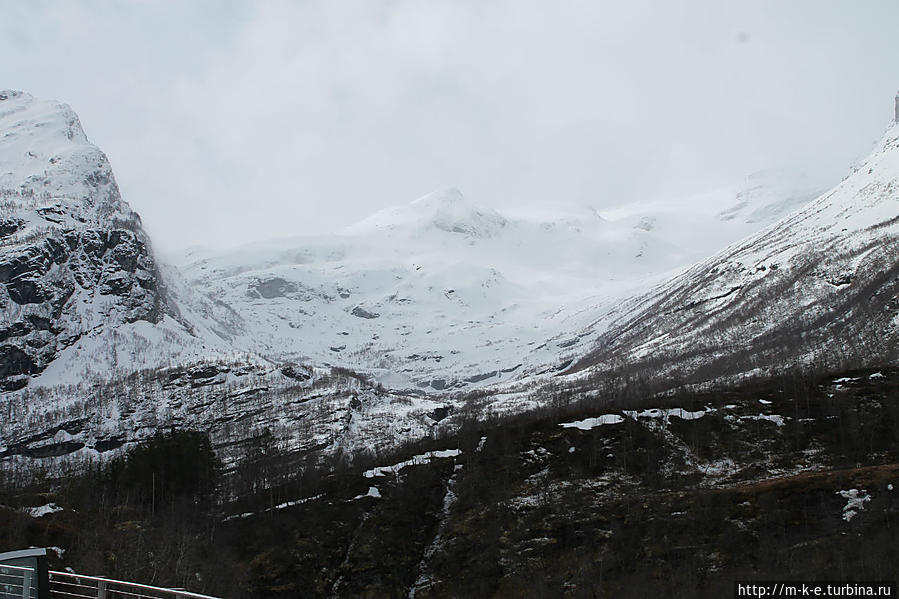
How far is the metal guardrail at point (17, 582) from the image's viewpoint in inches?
904

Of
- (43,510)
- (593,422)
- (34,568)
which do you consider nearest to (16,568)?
(34,568)

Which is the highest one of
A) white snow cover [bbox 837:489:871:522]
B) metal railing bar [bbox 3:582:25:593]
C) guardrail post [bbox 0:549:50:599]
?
guardrail post [bbox 0:549:50:599]

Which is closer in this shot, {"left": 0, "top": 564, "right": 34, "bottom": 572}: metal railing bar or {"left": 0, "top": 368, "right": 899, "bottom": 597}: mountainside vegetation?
{"left": 0, "top": 564, "right": 34, "bottom": 572}: metal railing bar

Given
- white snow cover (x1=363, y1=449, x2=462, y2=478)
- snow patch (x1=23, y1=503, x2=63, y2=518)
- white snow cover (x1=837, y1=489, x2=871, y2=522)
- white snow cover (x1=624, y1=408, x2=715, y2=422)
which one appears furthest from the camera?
white snow cover (x1=624, y1=408, x2=715, y2=422)

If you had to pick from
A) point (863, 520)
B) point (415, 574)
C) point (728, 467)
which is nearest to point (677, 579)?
point (863, 520)

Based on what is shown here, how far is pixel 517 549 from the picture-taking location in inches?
5079

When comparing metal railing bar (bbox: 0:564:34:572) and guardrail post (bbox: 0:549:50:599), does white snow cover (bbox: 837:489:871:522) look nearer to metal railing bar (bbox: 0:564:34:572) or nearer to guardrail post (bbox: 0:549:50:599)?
guardrail post (bbox: 0:549:50:599)

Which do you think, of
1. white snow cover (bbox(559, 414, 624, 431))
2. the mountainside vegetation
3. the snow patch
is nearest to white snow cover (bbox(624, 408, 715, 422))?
the mountainside vegetation

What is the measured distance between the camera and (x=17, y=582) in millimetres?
23547

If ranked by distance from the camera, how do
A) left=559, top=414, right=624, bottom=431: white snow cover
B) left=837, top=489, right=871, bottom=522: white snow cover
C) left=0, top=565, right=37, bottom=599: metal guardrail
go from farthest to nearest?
left=559, top=414, right=624, bottom=431: white snow cover
left=837, top=489, right=871, bottom=522: white snow cover
left=0, top=565, right=37, bottom=599: metal guardrail

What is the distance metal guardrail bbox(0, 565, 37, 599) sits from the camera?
75.4 ft

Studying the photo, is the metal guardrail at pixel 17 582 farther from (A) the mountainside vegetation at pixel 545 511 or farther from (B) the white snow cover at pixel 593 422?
(B) the white snow cover at pixel 593 422

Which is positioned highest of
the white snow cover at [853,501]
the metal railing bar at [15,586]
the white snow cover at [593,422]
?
the white snow cover at [593,422]

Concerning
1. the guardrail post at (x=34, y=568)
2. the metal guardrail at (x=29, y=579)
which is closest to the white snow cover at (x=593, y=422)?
the metal guardrail at (x=29, y=579)
